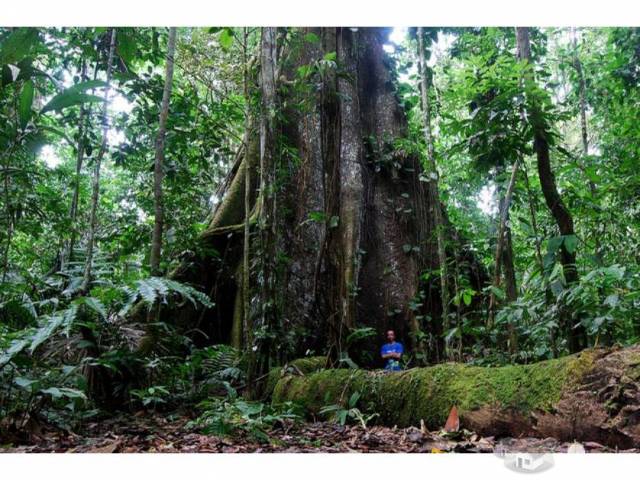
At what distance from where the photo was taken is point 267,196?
142 inches

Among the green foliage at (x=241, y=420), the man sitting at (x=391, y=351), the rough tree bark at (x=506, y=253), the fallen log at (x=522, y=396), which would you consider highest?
the rough tree bark at (x=506, y=253)

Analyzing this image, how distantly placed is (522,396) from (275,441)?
1.10 meters

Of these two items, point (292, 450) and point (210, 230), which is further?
point (210, 230)

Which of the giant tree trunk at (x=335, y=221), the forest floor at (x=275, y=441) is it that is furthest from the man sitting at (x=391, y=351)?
the forest floor at (x=275, y=441)

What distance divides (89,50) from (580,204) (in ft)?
11.4

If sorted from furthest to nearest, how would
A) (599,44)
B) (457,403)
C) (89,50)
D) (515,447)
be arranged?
(599,44), (89,50), (457,403), (515,447)

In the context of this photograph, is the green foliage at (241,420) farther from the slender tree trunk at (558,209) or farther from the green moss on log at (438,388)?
the slender tree trunk at (558,209)

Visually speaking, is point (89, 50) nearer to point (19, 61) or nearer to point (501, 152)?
point (19, 61)

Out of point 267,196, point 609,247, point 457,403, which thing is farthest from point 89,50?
point 609,247

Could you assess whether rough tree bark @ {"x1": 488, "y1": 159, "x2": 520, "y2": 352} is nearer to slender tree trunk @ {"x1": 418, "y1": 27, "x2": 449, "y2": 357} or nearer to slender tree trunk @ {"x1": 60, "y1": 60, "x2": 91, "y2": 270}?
slender tree trunk @ {"x1": 418, "y1": 27, "x2": 449, "y2": 357}

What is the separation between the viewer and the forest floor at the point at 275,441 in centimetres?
205

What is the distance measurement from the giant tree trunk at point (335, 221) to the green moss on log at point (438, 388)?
539 mm
